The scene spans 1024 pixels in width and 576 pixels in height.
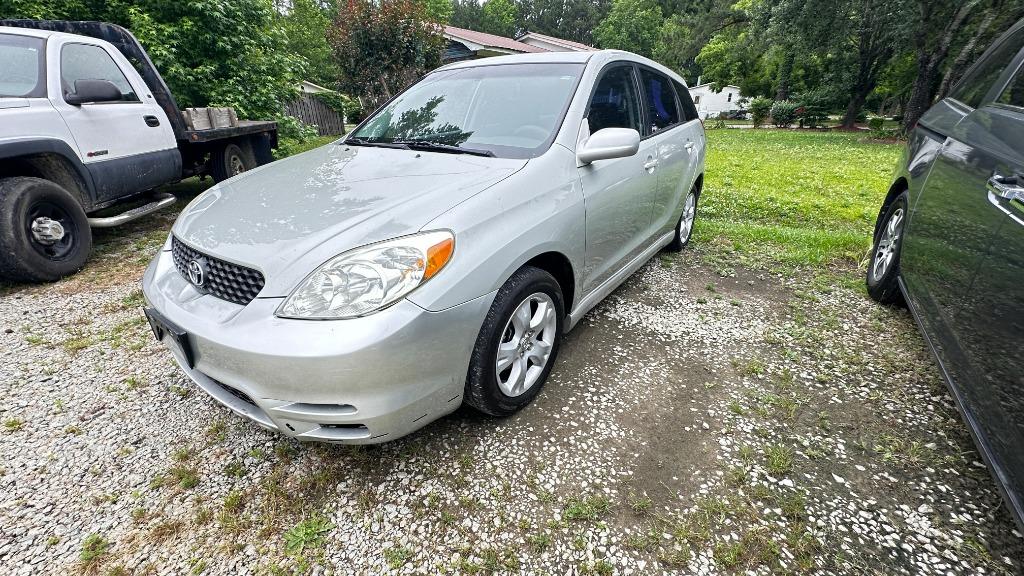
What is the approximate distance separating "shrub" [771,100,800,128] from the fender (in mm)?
26734

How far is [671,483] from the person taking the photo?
6.23 ft

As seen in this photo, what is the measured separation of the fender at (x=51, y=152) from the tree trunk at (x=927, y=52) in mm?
18157

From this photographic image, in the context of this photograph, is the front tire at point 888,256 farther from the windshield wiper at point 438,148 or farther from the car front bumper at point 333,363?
the car front bumper at point 333,363

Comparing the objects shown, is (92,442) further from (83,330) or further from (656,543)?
(656,543)

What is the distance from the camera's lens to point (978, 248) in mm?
1837

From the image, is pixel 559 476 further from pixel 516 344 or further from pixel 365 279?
pixel 365 279

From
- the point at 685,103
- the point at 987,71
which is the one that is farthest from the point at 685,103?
the point at 987,71

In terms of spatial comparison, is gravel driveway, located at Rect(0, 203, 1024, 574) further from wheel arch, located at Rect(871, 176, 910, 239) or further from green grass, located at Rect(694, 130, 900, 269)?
green grass, located at Rect(694, 130, 900, 269)

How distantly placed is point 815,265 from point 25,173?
6.75 metres

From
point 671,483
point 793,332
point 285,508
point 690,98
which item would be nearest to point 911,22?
point 690,98

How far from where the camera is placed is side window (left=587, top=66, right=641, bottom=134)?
2.63 m

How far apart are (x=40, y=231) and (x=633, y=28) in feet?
174

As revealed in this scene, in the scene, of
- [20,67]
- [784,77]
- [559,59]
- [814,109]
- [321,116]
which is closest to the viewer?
[559,59]

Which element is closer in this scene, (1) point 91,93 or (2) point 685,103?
(1) point 91,93
